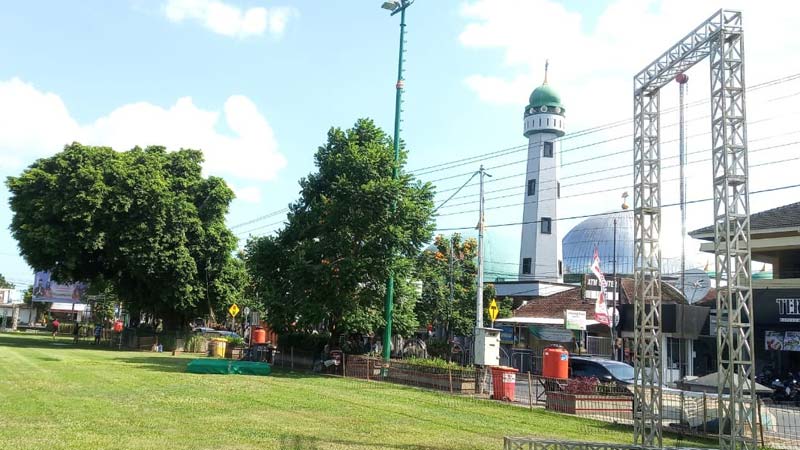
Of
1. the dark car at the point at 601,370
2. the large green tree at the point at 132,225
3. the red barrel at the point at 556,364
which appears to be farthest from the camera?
the large green tree at the point at 132,225

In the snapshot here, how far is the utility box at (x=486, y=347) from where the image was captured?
2300cm

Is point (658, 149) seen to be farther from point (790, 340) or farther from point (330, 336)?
point (790, 340)

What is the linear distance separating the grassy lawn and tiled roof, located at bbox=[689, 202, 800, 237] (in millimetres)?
19908

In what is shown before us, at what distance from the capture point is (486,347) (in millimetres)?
23000

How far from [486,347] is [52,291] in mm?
65968

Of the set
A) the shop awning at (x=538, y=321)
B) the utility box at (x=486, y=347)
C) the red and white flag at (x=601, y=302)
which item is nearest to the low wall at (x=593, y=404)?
the utility box at (x=486, y=347)

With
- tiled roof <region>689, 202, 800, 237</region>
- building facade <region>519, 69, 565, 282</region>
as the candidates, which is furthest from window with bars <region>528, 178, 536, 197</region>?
tiled roof <region>689, 202, 800, 237</region>

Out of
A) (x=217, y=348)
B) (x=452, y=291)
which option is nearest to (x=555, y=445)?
(x=217, y=348)

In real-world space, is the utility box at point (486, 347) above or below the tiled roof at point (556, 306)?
below

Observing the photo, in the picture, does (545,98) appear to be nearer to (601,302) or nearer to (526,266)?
(526,266)

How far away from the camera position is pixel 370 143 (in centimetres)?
2978

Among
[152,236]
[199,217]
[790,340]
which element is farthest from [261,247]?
[790,340]

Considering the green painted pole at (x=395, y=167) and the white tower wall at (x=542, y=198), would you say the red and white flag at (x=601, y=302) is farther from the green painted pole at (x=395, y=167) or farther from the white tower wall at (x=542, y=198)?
the white tower wall at (x=542, y=198)

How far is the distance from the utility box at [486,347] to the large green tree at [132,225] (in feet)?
83.1
